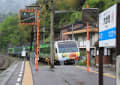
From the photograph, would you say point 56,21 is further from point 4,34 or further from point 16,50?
point 4,34

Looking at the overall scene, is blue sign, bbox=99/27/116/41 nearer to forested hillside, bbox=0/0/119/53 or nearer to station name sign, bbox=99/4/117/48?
station name sign, bbox=99/4/117/48

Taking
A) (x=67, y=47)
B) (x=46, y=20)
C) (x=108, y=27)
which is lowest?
(x=67, y=47)

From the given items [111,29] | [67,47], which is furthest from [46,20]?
[111,29]

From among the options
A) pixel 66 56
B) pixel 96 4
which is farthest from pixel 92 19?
pixel 96 4

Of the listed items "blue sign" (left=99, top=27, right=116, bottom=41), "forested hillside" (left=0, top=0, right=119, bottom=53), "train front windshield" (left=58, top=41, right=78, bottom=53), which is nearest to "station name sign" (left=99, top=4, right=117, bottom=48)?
"blue sign" (left=99, top=27, right=116, bottom=41)

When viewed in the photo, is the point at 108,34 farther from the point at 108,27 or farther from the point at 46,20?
the point at 46,20

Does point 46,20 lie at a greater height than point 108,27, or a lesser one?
greater

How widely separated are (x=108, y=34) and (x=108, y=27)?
0.15 meters

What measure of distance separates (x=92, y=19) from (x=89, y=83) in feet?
8.98

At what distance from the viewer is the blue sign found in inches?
174

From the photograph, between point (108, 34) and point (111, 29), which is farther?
point (108, 34)

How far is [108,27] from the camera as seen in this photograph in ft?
15.1

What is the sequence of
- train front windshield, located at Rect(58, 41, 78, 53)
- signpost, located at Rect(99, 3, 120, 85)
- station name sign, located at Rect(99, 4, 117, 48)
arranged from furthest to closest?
1. train front windshield, located at Rect(58, 41, 78, 53)
2. station name sign, located at Rect(99, 4, 117, 48)
3. signpost, located at Rect(99, 3, 120, 85)

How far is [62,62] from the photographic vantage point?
24.8 metres
